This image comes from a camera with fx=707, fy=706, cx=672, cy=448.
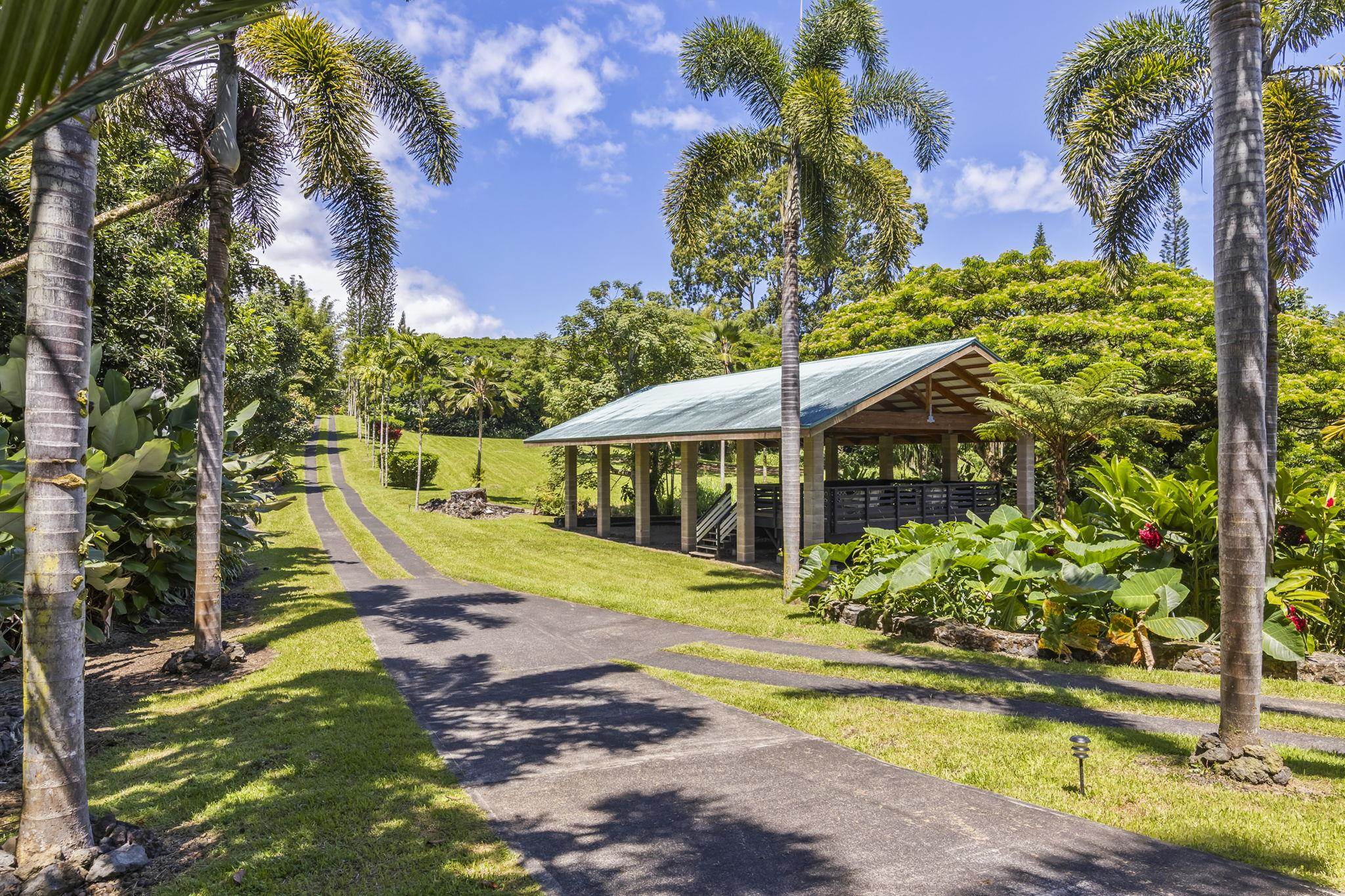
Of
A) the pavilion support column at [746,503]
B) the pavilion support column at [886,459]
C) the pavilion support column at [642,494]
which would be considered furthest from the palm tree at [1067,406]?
the pavilion support column at [642,494]

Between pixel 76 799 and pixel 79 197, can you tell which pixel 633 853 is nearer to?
pixel 76 799

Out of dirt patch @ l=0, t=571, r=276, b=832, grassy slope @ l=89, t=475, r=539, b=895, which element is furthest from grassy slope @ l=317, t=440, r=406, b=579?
grassy slope @ l=89, t=475, r=539, b=895

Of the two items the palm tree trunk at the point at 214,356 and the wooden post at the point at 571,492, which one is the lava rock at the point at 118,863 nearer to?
the palm tree trunk at the point at 214,356

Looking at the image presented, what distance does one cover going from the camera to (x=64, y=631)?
3.93 metres

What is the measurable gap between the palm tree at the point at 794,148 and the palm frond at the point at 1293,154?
5.35m

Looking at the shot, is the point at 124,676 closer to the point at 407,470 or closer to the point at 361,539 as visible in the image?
the point at 361,539

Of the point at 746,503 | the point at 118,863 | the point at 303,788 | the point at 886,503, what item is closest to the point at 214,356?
the point at 303,788

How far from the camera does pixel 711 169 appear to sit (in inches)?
560

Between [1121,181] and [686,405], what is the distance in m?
12.2

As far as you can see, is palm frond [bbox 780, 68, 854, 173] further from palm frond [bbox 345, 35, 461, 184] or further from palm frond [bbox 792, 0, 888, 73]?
palm frond [bbox 345, 35, 461, 184]

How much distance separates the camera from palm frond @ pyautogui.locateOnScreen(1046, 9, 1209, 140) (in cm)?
1191

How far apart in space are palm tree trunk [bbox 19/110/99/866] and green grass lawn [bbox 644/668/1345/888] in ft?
17.1

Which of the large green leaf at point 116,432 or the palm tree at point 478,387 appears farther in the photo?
the palm tree at point 478,387

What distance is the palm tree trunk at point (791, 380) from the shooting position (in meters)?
13.4
